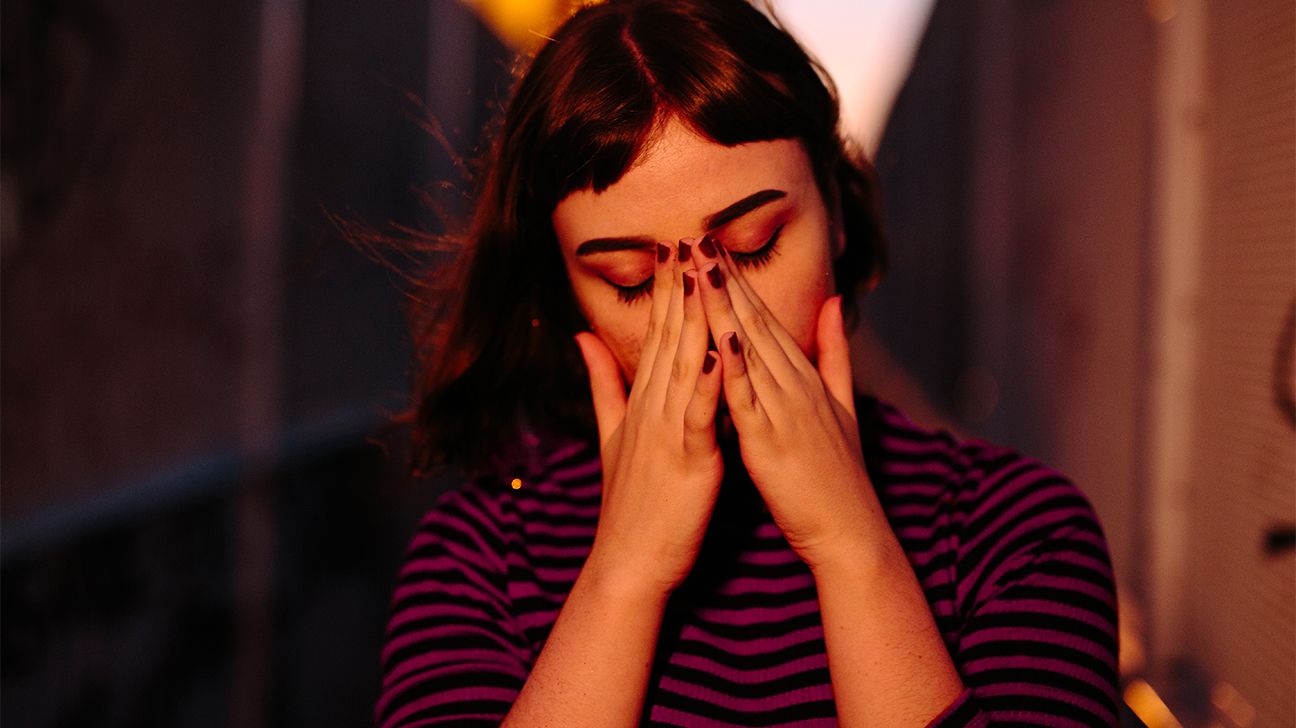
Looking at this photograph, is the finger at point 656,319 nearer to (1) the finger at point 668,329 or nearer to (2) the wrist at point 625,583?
(1) the finger at point 668,329

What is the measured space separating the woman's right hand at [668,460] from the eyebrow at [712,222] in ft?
0.13

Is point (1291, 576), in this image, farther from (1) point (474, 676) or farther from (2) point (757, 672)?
(1) point (474, 676)

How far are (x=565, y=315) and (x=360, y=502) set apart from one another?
3144 mm

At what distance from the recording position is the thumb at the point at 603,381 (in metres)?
1.34

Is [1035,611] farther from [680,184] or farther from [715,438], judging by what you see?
[680,184]

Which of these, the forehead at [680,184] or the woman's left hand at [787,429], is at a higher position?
the forehead at [680,184]

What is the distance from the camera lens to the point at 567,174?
1.30m

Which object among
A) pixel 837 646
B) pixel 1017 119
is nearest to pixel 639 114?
pixel 837 646

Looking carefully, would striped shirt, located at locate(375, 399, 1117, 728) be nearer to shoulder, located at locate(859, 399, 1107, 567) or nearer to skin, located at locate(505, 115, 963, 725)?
shoulder, located at locate(859, 399, 1107, 567)

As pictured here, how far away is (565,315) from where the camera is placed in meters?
1.57

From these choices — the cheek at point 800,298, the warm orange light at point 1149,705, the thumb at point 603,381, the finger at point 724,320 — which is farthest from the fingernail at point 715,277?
the warm orange light at point 1149,705

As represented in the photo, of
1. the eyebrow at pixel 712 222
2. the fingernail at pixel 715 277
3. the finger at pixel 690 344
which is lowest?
the finger at pixel 690 344

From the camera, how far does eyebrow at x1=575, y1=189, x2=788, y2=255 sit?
1.22m

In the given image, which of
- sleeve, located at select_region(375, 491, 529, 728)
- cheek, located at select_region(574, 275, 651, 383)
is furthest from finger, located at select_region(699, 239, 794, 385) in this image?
sleeve, located at select_region(375, 491, 529, 728)
